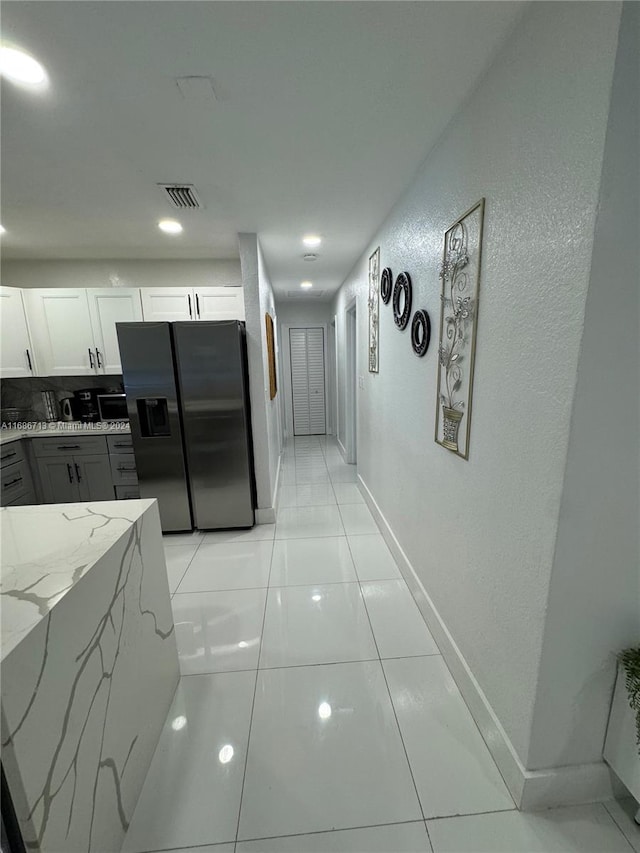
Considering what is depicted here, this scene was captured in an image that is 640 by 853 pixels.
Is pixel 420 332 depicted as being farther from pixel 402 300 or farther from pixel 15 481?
pixel 15 481

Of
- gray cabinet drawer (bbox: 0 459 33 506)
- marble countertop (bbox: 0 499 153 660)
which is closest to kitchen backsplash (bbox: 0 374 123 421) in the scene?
gray cabinet drawer (bbox: 0 459 33 506)

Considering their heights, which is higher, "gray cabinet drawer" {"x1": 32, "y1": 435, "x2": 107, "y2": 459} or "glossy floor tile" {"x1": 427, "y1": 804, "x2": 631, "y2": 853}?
"gray cabinet drawer" {"x1": 32, "y1": 435, "x2": 107, "y2": 459}

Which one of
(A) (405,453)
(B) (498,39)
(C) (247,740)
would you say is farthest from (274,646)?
(B) (498,39)

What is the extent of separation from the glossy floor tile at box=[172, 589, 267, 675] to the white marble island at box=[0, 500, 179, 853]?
0.26 m

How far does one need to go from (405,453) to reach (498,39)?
1758mm

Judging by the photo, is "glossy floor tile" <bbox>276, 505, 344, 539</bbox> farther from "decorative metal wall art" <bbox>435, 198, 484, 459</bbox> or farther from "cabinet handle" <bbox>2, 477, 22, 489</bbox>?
"cabinet handle" <bbox>2, 477, 22, 489</bbox>

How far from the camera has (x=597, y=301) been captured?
78cm

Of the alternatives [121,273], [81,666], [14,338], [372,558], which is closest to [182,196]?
[121,273]

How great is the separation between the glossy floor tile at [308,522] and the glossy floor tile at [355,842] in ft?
5.83

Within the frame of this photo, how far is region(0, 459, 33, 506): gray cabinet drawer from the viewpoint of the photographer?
2.64 m

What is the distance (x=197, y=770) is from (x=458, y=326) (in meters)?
1.98

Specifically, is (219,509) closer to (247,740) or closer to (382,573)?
(382,573)

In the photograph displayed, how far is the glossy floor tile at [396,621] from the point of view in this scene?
5.48 feet

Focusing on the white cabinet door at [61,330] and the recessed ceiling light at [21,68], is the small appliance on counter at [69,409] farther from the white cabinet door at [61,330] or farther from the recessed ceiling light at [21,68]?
the recessed ceiling light at [21,68]
